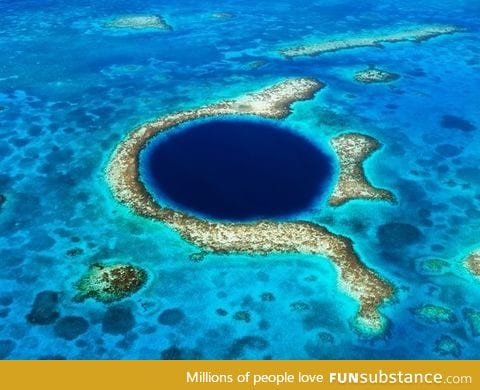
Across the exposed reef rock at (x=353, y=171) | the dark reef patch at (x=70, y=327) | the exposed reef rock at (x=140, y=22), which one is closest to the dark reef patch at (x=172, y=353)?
the dark reef patch at (x=70, y=327)

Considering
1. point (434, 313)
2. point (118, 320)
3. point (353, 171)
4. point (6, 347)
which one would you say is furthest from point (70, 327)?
point (353, 171)

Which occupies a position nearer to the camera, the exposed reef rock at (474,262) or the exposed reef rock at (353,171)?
the exposed reef rock at (474,262)

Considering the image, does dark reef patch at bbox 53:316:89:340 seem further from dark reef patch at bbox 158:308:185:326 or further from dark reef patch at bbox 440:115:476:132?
dark reef patch at bbox 440:115:476:132

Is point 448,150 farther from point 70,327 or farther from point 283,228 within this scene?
point 70,327

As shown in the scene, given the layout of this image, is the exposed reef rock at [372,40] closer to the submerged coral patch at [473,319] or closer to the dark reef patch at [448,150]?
the dark reef patch at [448,150]

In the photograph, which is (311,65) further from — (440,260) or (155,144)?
(440,260)

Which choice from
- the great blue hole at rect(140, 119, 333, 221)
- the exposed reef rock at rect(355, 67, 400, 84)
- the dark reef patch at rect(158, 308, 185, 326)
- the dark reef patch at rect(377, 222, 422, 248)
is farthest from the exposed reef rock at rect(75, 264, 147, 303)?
the exposed reef rock at rect(355, 67, 400, 84)
